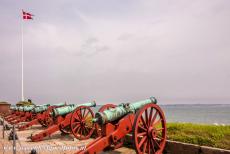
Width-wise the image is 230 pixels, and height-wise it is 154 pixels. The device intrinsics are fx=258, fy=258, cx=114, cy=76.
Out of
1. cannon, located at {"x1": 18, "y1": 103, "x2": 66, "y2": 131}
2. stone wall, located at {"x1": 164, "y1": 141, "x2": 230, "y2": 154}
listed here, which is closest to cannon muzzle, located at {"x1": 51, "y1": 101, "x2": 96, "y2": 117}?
cannon, located at {"x1": 18, "y1": 103, "x2": 66, "y2": 131}

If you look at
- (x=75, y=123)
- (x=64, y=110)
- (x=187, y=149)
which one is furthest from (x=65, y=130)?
(x=187, y=149)

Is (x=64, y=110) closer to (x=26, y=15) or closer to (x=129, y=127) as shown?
(x=129, y=127)

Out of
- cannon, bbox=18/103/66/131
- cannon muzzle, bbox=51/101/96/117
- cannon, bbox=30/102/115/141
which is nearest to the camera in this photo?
cannon, bbox=30/102/115/141

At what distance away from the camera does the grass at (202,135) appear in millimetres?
6465

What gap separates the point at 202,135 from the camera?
7.00 metres

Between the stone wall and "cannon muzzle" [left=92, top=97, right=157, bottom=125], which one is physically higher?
"cannon muzzle" [left=92, top=97, right=157, bottom=125]

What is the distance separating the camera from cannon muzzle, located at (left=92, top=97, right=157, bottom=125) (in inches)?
278

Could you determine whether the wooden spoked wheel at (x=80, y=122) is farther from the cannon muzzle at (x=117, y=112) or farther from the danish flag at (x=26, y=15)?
the danish flag at (x=26, y=15)

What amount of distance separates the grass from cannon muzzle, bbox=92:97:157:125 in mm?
1160

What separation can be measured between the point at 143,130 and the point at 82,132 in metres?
4.44

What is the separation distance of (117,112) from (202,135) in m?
2.40

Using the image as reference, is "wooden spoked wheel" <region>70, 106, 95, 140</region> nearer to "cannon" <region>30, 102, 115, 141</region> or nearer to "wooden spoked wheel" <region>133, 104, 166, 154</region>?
"cannon" <region>30, 102, 115, 141</region>

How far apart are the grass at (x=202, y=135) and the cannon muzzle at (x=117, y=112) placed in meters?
1.16

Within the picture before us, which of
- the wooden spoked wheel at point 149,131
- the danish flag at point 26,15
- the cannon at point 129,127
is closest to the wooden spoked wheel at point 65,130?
the cannon at point 129,127
